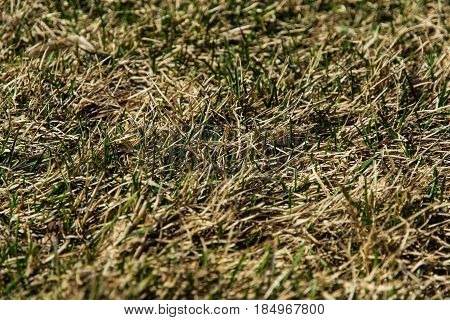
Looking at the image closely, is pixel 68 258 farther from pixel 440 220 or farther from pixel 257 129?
pixel 440 220

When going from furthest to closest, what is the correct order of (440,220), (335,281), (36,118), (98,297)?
(36,118) → (440,220) → (335,281) → (98,297)

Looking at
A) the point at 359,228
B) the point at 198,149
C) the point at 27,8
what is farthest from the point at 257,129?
Result: the point at 27,8

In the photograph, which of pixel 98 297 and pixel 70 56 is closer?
pixel 98 297

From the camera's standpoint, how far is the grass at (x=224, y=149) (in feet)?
8.06

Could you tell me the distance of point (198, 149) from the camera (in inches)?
113

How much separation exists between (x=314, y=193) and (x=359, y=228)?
266 mm

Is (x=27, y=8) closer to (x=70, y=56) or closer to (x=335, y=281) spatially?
(x=70, y=56)

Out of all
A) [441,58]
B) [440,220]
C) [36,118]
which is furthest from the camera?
[441,58]

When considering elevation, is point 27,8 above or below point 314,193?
above

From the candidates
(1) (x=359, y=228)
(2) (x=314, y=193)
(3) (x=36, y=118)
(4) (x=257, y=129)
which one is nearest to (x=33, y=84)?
(3) (x=36, y=118)

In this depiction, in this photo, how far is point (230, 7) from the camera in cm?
384

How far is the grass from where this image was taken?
2.46 meters

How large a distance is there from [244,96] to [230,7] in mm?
775

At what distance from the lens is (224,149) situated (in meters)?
2.88
